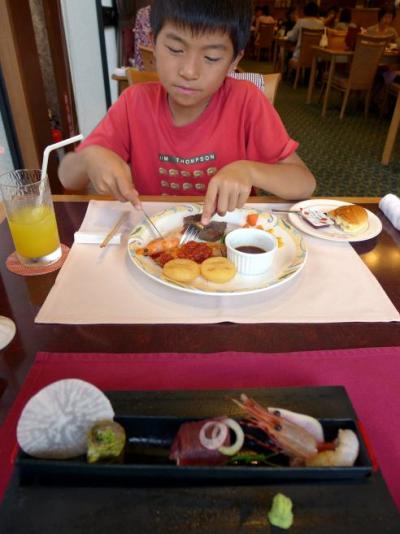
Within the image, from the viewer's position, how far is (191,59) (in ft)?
3.12

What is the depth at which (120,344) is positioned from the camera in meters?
0.62

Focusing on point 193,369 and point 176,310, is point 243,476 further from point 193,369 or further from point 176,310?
point 176,310

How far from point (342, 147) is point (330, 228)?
3618mm

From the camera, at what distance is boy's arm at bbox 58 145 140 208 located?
0.91m

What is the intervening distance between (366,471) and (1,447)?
42 cm

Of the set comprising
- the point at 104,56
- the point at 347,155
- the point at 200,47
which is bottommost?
the point at 347,155

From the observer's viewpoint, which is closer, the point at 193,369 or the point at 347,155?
the point at 193,369

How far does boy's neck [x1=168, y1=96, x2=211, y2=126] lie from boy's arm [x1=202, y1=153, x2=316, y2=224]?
319 millimetres

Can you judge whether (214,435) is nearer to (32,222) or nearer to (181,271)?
(181,271)

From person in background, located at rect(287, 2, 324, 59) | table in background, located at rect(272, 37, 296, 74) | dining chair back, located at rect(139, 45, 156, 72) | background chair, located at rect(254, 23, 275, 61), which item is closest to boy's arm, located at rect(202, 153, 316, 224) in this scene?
dining chair back, located at rect(139, 45, 156, 72)

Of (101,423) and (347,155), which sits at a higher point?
(101,423)

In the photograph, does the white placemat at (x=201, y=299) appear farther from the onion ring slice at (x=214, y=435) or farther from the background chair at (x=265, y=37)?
the background chair at (x=265, y=37)

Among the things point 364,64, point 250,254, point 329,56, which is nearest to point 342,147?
point 364,64

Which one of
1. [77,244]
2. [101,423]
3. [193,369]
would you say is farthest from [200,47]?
[101,423]
